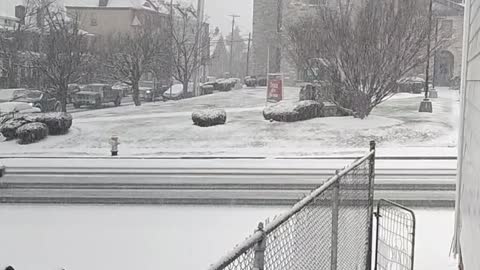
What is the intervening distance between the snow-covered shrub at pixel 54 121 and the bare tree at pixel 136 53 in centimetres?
410

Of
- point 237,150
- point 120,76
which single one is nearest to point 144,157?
point 237,150

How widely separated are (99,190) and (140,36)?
15.2 meters

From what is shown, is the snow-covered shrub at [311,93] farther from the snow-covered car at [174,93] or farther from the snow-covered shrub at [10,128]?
the snow-covered shrub at [10,128]

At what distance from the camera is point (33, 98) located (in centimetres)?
2447

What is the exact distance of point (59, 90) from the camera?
81.9 feet

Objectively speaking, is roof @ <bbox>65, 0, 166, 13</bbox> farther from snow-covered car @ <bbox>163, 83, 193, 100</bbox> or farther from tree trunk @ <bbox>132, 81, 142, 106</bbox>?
tree trunk @ <bbox>132, 81, 142, 106</bbox>

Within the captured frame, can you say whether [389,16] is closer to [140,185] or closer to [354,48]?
[354,48]

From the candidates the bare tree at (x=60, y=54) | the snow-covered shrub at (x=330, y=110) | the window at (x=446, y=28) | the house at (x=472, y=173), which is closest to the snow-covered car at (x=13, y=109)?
the bare tree at (x=60, y=54)

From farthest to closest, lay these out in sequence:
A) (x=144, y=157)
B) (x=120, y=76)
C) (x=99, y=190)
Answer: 1. (x=120, y=76)
2. (x=144, y=157)
3. (x=99, y=190)

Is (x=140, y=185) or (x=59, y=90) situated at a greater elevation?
(x=59, y=90)

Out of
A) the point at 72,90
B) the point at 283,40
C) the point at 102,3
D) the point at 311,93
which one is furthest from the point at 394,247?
the point at 102,3

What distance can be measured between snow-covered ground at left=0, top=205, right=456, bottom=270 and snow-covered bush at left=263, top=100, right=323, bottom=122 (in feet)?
38.7

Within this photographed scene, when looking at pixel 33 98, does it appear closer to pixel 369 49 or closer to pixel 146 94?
pixel 146 94

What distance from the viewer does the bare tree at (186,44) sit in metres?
28.1
